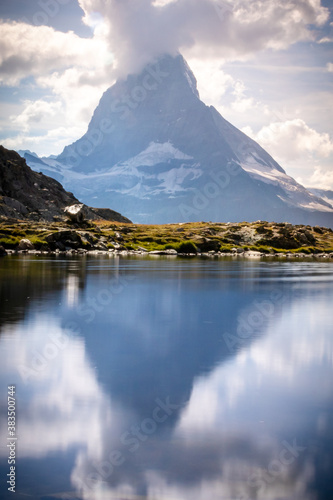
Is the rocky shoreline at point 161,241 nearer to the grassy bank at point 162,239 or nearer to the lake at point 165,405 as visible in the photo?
the grassy bank at point 162,239

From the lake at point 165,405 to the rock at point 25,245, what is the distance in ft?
292

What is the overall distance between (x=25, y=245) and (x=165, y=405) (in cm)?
11191

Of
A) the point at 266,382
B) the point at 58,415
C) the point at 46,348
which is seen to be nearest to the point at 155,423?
the point at 58,415

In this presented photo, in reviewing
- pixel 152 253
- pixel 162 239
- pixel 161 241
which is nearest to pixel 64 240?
pixel 152 253

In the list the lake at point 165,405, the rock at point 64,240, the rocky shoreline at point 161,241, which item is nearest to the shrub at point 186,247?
the rocky shoreline at point 161,241

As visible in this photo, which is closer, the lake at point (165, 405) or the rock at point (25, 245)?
the lake at point (165, 405)

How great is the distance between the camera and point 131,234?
17088cm

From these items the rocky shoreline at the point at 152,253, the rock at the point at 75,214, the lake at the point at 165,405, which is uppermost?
the rock at the point at 75,214

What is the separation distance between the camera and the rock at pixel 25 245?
402 feet

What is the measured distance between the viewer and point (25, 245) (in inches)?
4857

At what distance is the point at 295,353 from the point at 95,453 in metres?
14.5

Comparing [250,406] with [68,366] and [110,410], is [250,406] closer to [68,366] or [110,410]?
[110,410]

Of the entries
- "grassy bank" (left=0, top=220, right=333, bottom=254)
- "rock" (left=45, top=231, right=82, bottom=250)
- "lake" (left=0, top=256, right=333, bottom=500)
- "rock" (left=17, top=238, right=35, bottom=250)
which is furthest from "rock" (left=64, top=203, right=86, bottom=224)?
"lake" (left=0, top=256, right=333, bottom=500)

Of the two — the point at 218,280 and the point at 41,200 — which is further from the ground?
the point at 41,200
